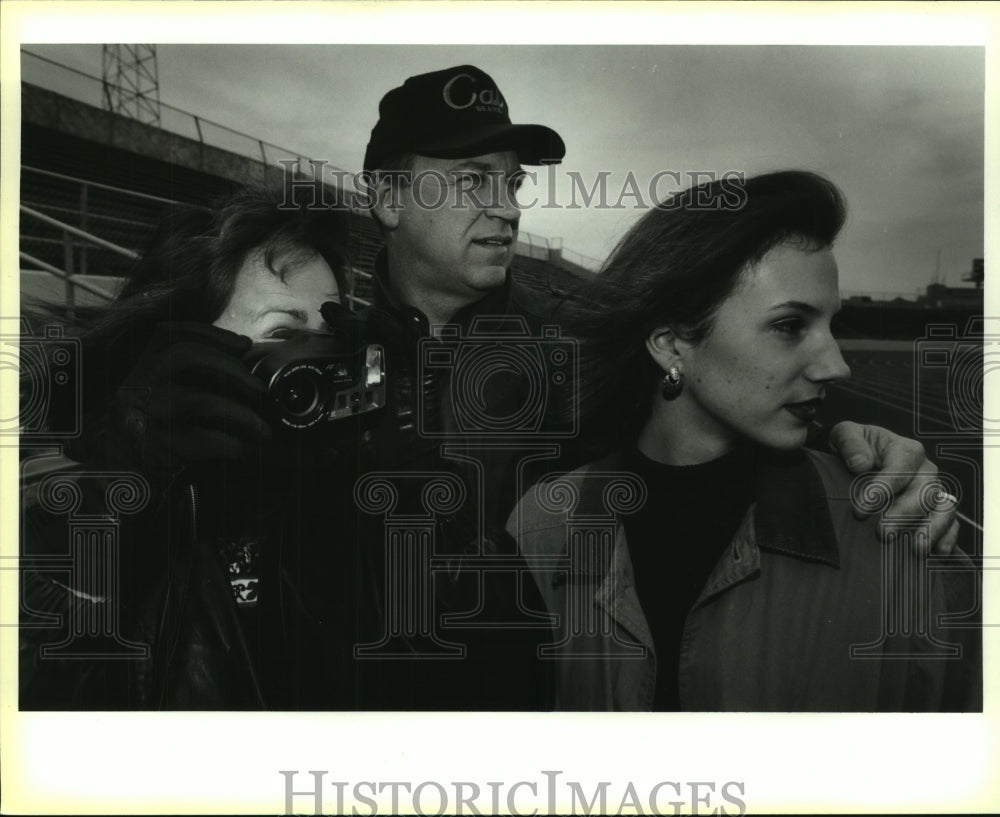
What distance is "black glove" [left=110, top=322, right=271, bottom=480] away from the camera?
8.93 feet

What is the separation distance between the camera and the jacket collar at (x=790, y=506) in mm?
2738

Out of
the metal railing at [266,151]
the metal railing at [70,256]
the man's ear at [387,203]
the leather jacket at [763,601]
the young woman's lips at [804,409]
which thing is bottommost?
the leather jacket at [763,601]

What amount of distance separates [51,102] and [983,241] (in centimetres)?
284

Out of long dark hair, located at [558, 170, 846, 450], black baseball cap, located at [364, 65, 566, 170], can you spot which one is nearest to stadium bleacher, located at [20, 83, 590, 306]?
long dark hair, located at [558, 170, 846, 450]

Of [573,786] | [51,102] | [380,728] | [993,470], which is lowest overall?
[573,786]

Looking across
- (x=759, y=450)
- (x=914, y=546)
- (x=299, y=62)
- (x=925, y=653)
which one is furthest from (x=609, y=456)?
(x=299, y=62)

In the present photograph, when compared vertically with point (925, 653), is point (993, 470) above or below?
above

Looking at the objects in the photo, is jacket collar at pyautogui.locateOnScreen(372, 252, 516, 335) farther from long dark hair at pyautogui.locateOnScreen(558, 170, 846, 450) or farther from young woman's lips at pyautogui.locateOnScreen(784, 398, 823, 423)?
young woman's lips at pyautogui.locateOnScreen(784, 398, 823, 423)

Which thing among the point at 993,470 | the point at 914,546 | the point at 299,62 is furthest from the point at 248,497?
the point at 993,470

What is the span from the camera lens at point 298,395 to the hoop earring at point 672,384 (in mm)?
1023

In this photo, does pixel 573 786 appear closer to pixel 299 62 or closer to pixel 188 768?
pixel 188 768

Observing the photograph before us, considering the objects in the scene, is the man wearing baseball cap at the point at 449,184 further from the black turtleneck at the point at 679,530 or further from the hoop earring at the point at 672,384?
the black turtleneck at the point at 679,530

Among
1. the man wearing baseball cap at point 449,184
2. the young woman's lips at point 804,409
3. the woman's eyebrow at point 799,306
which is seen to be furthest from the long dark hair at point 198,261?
the young woman's lips at point 804,409

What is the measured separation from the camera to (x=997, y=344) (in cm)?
283
